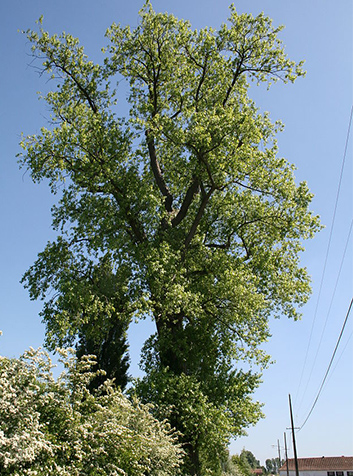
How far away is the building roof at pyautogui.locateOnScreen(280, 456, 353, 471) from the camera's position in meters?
73.5

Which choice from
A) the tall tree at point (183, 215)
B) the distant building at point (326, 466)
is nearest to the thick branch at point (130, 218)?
the tall tree at point (183, 215)

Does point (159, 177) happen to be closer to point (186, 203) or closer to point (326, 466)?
point (186, 203)

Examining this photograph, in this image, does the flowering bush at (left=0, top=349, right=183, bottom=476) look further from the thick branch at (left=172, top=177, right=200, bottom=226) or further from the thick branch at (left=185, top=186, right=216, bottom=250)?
the thick branch at (left=172, top=177, right=200, bottom=226)

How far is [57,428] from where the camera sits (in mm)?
8484

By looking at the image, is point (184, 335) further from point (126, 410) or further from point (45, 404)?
point (45, 404)

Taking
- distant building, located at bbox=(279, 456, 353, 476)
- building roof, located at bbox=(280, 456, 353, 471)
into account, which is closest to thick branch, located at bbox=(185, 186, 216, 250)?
distant building, located at bbox=(279, 456, 353, 476)

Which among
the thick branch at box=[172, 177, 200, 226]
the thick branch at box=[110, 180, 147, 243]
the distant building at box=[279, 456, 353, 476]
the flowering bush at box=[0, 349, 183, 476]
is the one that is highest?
the thick branch at box=[172, 177, 200, 226]

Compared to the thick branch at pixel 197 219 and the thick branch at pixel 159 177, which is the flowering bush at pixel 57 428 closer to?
the thick branch at pixel 197 219

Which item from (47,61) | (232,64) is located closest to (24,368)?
(47,61)

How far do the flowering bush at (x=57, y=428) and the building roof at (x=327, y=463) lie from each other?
7451 cm

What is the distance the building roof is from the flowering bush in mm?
74507

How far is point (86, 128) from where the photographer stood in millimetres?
17078

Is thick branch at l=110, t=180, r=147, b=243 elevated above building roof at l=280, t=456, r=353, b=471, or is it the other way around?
thick branch at l=110, t=180, r=147, b=243

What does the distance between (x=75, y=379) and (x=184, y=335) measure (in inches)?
331
